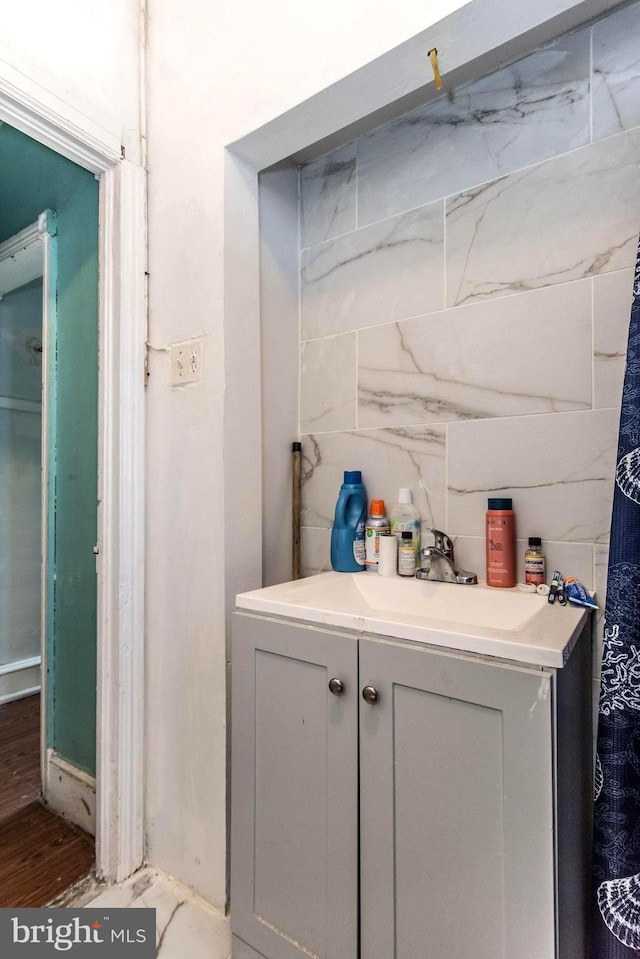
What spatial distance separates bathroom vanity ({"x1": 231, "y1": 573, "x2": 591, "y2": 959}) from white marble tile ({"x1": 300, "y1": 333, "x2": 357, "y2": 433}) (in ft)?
1.78

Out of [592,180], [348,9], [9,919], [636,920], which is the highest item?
[348,9]

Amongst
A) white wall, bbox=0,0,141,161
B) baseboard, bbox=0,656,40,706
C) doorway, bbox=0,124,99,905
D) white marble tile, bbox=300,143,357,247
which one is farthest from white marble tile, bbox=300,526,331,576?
baseboard, bbox=0,656,40,706

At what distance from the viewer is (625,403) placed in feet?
2.78

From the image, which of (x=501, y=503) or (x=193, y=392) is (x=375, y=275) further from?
(x=501, y=503)

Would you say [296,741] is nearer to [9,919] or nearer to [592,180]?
[9,919]

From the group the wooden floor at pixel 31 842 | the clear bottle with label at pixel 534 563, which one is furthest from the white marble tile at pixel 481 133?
the wooden floor at pixel 31 842

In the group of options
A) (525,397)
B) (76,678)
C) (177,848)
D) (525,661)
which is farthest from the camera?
(76,678)

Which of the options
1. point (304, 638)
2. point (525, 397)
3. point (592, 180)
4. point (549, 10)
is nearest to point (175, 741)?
point (304, 638)

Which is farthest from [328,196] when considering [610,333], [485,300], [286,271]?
[610,333]

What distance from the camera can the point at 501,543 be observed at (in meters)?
1.08

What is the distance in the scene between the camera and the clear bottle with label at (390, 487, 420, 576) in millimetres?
1220

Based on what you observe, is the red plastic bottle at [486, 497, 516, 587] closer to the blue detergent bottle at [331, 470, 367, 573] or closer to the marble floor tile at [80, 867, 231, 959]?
the blue detergent bottle at [331, 470, 367, 573]

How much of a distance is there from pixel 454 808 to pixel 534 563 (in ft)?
1.65

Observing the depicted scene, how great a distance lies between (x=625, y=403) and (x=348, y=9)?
93 centimetres
